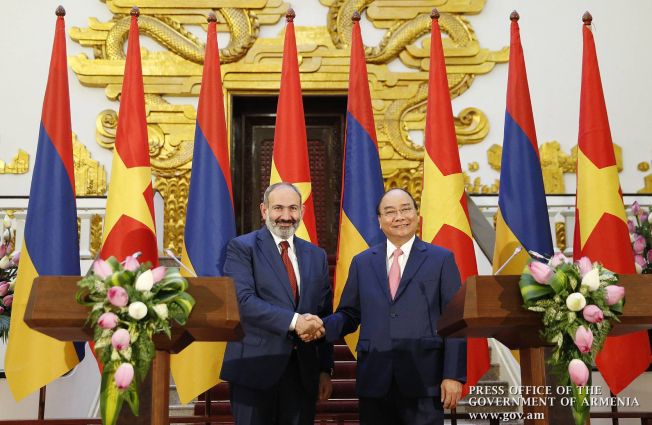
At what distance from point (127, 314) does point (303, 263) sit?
100 cm

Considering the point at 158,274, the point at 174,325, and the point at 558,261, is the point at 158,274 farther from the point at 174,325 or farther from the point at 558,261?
the point at 558,261

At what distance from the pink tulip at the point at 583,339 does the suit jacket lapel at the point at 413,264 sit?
793 mm

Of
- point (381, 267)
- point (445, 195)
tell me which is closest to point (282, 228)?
point (381, 267)

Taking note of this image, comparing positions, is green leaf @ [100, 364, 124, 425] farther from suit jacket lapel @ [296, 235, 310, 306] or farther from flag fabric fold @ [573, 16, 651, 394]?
flag fabric fold @ [573, 16, 651, 394]

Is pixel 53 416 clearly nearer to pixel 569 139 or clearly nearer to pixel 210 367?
pixel 210 367

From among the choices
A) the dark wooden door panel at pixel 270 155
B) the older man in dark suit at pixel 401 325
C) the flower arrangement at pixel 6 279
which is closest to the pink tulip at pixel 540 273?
the older man in dark suit at pixel 401 325

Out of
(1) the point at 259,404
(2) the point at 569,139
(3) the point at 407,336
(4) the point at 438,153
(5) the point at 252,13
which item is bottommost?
(1) the point at 259,404

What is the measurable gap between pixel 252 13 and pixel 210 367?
3.94 metres

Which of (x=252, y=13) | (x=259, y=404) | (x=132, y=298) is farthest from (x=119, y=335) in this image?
(x=252, y=13)

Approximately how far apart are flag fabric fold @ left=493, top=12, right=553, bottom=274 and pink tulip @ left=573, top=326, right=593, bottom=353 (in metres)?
2.17

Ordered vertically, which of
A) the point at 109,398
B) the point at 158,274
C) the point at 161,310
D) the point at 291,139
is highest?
the point at 291,139

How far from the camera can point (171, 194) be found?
708 cm

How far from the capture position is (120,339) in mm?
2381

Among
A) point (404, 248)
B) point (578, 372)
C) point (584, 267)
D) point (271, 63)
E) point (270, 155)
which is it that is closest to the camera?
point (578, 372)
